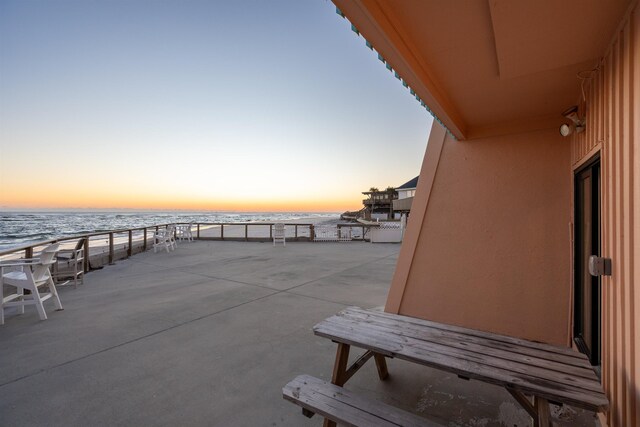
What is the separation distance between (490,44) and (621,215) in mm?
1155

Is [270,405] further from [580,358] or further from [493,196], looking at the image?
[493,196]

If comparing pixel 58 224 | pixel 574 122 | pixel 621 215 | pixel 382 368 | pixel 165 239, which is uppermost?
pixel 574 122

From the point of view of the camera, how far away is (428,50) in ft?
5.20

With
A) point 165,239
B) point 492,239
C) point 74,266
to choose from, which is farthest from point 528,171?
point 165,239

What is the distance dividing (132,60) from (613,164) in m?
Answer: 9.49

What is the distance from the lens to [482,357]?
1370 mm

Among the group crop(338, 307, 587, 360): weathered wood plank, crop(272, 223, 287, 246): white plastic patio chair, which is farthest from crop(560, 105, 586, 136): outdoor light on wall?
crop(272, 223, 287, 246): white plastic patio chair

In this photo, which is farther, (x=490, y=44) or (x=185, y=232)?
(x=185, y=232)

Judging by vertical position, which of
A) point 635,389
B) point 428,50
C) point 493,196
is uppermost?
point 428,50

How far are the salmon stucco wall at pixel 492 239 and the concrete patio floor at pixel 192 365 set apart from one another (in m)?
0.96

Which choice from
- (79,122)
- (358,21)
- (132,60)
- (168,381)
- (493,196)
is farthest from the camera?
(79,122)

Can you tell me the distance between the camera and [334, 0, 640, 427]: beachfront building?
125 cm

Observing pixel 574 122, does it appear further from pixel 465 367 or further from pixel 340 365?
pixel 340 365

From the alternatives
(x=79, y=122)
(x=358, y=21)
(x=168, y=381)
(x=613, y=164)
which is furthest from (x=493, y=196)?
(x=79, y=122)
